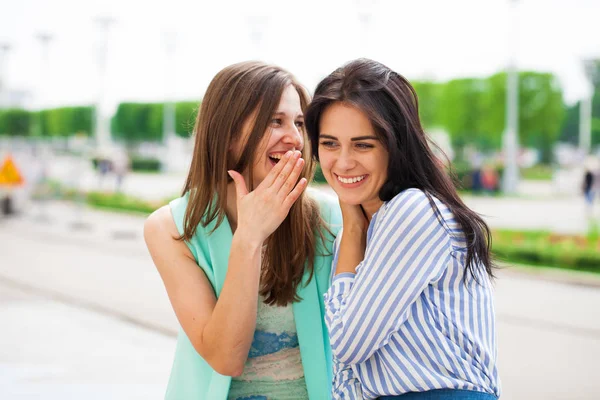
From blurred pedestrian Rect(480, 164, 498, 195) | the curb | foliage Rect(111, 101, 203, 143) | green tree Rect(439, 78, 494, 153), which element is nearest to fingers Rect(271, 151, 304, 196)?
the curb

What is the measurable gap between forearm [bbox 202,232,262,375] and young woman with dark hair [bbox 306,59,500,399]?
0.22 metres

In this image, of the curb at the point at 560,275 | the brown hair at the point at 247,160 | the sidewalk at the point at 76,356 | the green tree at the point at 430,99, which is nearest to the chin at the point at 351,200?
the brown hair at the point at 247,160

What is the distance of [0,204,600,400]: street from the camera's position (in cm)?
501

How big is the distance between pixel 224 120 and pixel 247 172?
0.18m

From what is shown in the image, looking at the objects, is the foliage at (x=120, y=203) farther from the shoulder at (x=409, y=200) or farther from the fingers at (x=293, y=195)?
the shoulder at (x=409, y=200)

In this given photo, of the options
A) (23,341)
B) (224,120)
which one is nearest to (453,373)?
(224,120)

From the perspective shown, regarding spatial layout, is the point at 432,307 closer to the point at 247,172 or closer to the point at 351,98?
the point at 351,98

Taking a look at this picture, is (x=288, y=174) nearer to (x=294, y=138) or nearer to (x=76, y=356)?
(x=294, y=138)

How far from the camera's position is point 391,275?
1731 millimetres

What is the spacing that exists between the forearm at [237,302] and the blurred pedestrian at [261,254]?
2.0 inches

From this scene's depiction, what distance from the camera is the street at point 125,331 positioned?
5.01m

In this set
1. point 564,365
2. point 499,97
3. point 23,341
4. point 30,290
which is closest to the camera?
point 564,365

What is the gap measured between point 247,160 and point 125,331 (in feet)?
16.1

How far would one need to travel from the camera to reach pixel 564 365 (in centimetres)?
556
